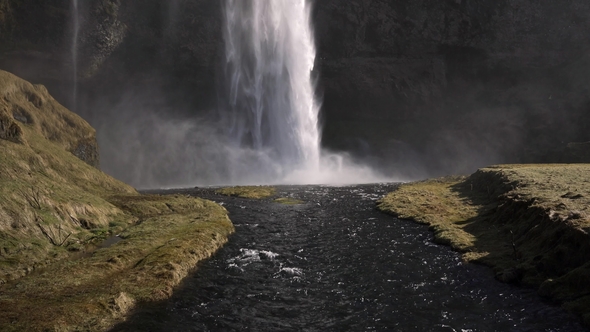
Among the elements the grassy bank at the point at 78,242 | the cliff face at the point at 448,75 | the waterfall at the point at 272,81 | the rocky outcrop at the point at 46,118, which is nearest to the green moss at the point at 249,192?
the grassy bank at the point at 78,242

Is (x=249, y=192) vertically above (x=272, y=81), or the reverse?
(x=272, y=81)

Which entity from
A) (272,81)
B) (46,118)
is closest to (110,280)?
(46,118)

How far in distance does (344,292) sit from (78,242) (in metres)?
15.5

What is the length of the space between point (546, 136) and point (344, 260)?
283 ft

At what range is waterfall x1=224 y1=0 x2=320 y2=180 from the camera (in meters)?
92.0

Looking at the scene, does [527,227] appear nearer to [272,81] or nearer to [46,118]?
[46,118]

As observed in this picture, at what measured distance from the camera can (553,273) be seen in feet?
61.5

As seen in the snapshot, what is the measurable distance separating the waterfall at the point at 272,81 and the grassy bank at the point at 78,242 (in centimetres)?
5169

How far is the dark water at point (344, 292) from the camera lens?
15805 mm

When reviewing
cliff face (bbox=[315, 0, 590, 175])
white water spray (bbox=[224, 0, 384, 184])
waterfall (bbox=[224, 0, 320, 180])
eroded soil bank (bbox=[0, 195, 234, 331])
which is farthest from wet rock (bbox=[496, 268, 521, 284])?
cliff face (bbox=[315, 0, 590, 175])

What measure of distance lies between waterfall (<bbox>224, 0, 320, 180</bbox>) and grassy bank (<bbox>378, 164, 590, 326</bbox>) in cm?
Result: 4862

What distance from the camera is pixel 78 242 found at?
23969 millimetres

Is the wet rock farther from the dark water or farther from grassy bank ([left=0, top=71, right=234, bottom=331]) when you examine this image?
grassy bank ([left=0, top=71, right=234, bottom=331])

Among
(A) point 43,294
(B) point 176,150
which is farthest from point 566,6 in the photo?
(A) point 43,294
